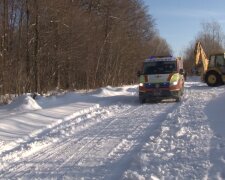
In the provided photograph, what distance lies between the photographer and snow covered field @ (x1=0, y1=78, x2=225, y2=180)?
→ 7.61m

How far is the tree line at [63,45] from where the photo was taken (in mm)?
26531

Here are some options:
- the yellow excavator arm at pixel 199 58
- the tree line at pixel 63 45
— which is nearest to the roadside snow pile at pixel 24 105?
the tree line at pixel 63 45

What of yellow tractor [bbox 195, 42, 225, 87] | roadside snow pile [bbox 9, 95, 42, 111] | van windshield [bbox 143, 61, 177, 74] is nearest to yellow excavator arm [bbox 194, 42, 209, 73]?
yellow tractor [bbox 195, 42, 225, 87]

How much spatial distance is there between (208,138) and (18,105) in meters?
10.1

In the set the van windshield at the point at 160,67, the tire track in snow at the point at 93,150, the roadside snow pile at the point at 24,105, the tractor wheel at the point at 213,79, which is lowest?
the tire track in snow at the point at 93,150

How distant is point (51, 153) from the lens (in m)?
9.49

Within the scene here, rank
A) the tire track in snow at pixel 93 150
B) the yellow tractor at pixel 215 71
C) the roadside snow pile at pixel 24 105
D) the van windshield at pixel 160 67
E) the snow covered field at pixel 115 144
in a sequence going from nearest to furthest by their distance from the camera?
the snow covered field at pixel 115 144 < the tire track in snow at pixel 93 150 < the roadside snow pile at pixel 24 105 < the van windshield at pixel 160 67 < the yellow tractor at pixel 215 71

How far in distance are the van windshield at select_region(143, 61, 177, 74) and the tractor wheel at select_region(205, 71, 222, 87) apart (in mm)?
12960

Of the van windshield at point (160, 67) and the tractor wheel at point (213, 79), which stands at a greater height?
the van windshield at point (160, 67)

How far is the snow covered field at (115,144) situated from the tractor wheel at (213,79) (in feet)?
56.2

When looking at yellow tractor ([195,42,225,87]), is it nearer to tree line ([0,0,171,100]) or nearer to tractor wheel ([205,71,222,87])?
tractor wheel ([205,71,222,87])

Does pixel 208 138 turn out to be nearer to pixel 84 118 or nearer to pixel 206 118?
pixel 206 118

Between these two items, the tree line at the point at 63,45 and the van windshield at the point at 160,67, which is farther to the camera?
the tree line at the point at 63,45

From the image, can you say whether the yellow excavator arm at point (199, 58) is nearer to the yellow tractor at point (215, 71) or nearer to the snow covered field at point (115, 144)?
the yellow tractor at point (215, 71)
